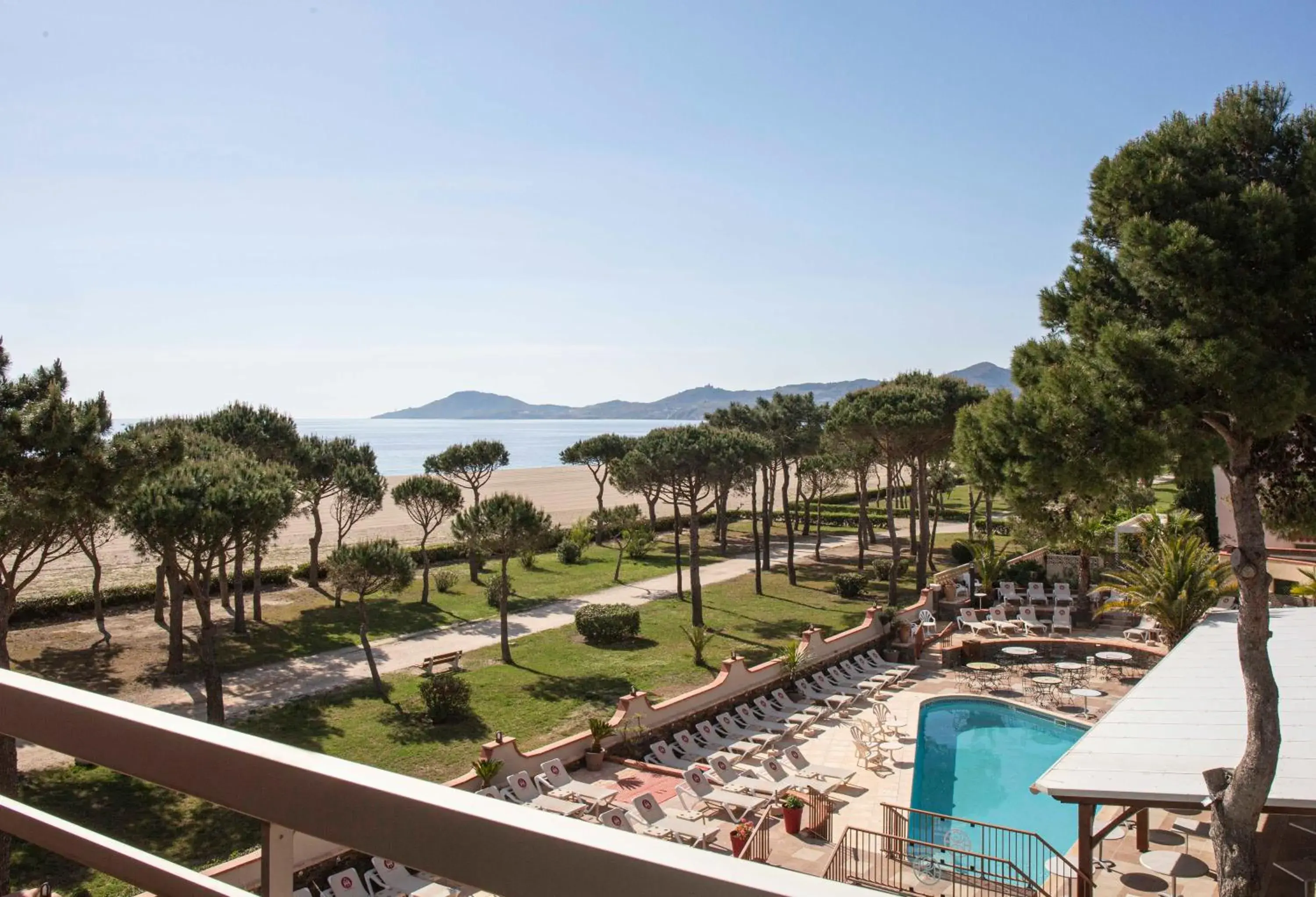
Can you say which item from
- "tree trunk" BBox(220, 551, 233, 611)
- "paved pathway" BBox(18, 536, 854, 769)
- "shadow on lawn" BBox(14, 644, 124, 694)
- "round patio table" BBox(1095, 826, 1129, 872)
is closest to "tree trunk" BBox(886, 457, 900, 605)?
"paved pathway" BBox(18, 536, 854, 769)

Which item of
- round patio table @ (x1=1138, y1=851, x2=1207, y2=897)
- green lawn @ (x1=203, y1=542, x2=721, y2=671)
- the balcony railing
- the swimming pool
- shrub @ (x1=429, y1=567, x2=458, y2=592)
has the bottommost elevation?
the swimming pool

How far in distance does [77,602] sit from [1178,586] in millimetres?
29602

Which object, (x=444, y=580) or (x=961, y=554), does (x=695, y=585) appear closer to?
(x=444, y=580)

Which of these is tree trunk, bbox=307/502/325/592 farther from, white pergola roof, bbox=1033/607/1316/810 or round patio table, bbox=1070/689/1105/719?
white pergola roof, bbox=1033/607/1316/810

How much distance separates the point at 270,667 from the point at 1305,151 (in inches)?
861

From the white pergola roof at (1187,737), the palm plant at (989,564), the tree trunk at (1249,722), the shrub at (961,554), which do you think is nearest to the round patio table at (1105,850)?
the white pergola roof at (1187,737)

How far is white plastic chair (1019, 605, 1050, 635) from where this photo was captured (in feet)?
82.5

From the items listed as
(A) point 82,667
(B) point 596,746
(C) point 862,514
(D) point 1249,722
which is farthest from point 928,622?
(A) point 82,667

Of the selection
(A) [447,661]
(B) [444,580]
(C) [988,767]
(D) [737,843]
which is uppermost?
(B) [444,580]

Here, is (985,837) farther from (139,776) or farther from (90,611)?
→ (90,611)

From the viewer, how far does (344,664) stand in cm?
2192

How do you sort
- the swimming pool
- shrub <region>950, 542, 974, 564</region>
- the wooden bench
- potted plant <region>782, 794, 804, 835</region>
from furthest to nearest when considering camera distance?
1. shrub <region>950, 542, 974, 564</region>
2. the wooden bench
3. the swimming pool
4. potted plant <region>782, 794, 804, 835</region>

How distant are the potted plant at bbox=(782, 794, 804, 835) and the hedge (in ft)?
70.8

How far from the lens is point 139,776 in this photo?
1.25m
